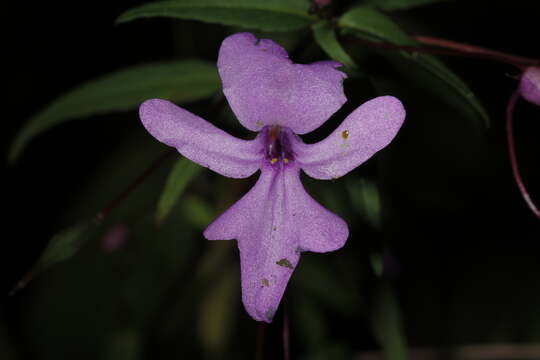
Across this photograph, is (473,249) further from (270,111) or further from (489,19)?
(270,111)

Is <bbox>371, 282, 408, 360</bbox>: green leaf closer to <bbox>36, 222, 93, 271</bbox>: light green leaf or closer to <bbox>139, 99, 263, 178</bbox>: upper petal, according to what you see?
<bbox>139, 99, 263, 178</bbox>: upper petal

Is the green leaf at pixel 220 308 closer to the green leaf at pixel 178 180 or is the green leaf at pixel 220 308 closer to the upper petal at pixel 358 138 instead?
the green leaf at pixel 178 180

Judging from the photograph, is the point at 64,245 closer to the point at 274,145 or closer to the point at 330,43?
the point at 274,145

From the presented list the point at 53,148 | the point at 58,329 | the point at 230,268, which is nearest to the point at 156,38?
the point at 53,148

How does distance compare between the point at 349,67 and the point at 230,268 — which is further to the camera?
the point at 230,268

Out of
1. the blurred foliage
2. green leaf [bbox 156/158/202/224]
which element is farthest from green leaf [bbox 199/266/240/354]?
green leaf [bbox 156/158/202/224]

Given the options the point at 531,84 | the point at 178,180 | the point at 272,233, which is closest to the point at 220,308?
the point at 178,180
